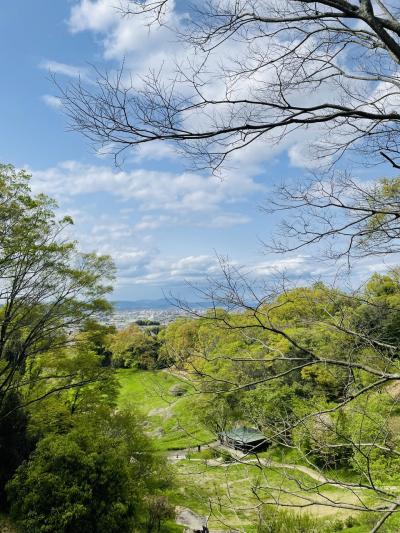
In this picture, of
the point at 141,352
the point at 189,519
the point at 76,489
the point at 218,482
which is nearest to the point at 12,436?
the point at 76,489

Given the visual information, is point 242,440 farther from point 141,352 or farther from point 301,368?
point 141,352

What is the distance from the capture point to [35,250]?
12.5m

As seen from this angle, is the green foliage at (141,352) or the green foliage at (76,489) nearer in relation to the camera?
the green foliage at (141,352)

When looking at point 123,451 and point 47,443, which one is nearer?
point 47,443

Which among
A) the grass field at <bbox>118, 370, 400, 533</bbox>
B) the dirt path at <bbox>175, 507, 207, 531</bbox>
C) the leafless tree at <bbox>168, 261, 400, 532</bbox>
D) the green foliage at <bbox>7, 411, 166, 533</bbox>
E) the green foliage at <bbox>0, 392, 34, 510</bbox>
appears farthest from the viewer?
the dirt path at <bbox>175, 507, 207, 531</bbox>

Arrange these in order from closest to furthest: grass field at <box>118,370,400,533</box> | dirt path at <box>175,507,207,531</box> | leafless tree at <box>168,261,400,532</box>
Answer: leafless tree at <box>168,261,400,532</box>, grass field at <box>118,370,400,533</box>, dirt path at <box>175,507,207,531</box>

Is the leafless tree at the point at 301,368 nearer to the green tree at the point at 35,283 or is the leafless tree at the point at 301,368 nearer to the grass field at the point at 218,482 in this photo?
the grass field at the point at 218,482

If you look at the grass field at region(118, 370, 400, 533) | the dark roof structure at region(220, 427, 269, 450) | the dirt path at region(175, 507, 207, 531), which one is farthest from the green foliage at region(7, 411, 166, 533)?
the dark roof structure at region(220, 427, 269, 450)

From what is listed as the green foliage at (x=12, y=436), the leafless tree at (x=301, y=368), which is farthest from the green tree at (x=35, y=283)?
the leafless tree at (x=301, y=368)

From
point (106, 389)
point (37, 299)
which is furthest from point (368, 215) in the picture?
point (106, 389)

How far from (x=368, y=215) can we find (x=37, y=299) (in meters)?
12.0

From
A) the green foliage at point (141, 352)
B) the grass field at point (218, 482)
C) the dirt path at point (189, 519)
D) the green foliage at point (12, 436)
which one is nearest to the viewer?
the grass field at point (218, 482)

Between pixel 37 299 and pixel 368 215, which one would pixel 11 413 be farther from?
pixel 368 215

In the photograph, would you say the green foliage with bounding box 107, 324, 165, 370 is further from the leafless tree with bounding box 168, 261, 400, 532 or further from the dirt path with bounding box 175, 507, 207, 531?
the dirt path with bounding box 175, 507, 207, 531
